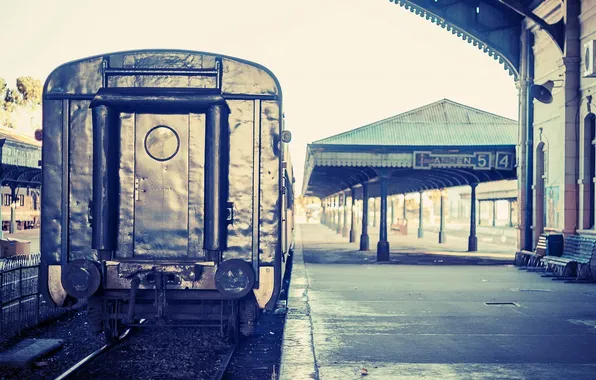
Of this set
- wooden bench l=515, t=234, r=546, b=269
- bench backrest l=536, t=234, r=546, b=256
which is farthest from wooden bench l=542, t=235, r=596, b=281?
wooden bench l=515, t=234, r=546, b=269

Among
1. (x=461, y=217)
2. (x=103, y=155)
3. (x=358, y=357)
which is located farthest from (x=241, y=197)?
(x=461, y=217)

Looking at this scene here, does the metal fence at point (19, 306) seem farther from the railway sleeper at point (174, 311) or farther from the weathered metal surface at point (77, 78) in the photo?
the weathered metal surface at point (77, 78)

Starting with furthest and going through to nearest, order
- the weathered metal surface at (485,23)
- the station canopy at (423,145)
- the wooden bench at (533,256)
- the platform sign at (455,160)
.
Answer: the platform sign at (455,160) < the station canopy at (423,145) < the weathered metal surface at (485,23) < the wooden bench at (533,256)

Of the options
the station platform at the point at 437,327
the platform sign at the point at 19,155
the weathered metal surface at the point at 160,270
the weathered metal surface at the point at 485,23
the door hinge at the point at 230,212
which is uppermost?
the weathered metal surface at the point at 485,23

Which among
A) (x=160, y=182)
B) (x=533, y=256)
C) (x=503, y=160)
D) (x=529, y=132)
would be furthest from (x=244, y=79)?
(x=503, y=160)

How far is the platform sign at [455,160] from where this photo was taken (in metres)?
21.6

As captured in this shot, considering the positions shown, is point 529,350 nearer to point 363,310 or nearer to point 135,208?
point 363,310

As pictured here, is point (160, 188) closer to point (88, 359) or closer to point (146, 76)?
point (146, 76)

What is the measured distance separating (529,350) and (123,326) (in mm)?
5315

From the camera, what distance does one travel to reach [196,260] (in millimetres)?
7195

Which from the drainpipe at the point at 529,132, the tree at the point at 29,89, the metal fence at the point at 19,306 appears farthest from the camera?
the tree at the point at 29,89

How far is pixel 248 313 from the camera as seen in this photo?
770 cm

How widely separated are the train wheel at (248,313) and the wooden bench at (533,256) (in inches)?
546

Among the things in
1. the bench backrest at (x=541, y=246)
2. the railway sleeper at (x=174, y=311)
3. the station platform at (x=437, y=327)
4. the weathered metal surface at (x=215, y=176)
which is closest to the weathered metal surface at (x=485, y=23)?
the bench backrest at (x=541, y=246)
